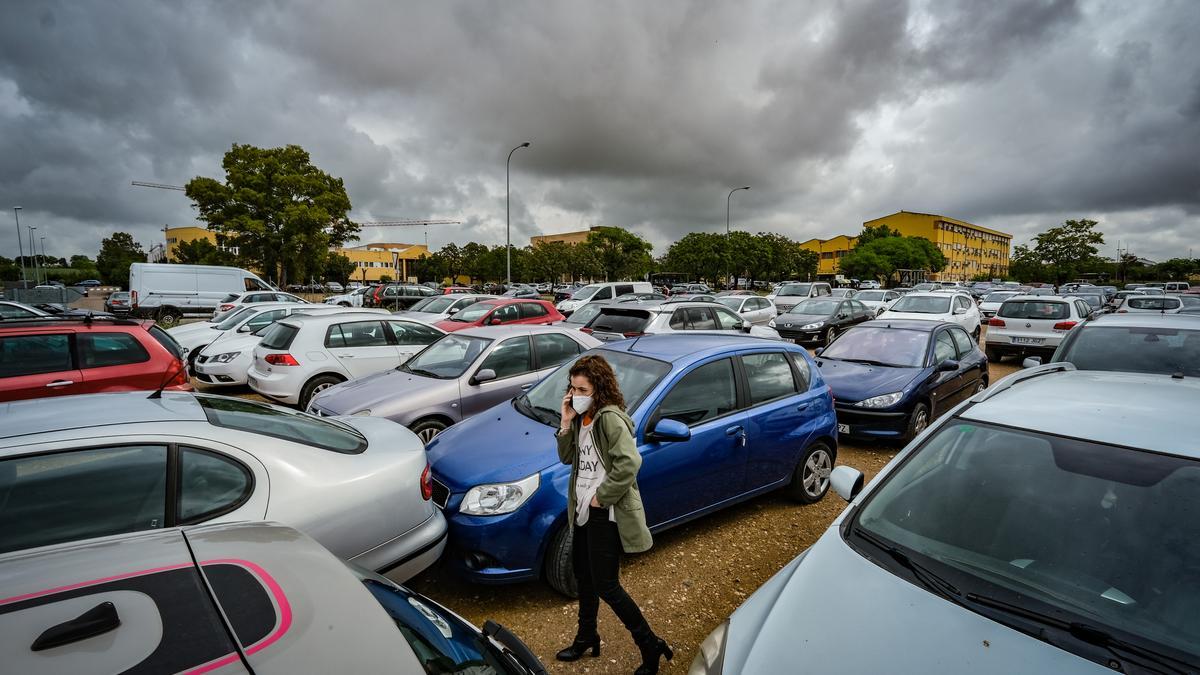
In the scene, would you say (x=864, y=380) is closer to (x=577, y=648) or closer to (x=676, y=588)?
(x=676, y=588)

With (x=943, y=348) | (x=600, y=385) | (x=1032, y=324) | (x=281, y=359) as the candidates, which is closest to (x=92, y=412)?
(x=600, y=385)

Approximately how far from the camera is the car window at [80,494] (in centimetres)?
212

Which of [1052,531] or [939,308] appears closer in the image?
[1052,531]

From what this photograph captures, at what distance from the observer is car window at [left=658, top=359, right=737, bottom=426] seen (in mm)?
3738

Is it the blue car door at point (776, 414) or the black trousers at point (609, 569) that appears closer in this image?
the black trousers at point (609, 569)

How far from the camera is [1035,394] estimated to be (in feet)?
8.65

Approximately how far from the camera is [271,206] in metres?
32.5

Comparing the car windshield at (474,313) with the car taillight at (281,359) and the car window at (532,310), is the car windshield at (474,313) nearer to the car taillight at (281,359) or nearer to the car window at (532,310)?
the car window at (532,310)

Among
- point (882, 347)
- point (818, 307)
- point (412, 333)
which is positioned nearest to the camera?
point (882, 347)

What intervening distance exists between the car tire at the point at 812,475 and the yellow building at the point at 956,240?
4117 inches

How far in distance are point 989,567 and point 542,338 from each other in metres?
5.17

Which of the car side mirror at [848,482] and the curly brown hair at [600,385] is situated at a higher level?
the curly brown hair at [600,385]

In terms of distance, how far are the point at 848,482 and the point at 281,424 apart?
3186 millimetres

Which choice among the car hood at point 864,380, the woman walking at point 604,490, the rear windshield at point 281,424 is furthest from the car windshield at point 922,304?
the rear windshield at point 281,424
